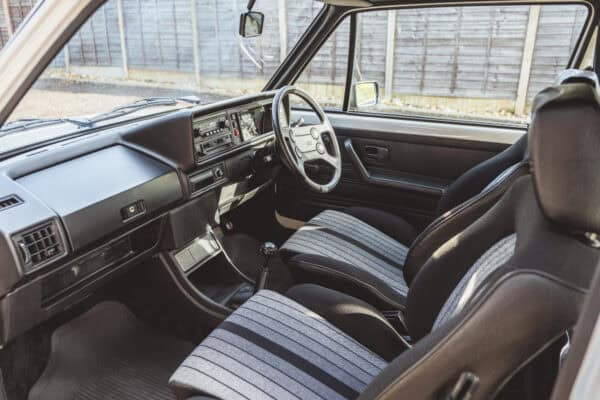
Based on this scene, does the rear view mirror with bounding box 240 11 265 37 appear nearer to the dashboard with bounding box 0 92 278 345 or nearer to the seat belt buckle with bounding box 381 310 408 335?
the dashboard with bounding box 0 92 278 345

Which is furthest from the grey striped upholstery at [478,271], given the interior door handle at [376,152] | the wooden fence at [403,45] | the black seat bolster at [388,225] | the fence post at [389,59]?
the fence post at [389,59]

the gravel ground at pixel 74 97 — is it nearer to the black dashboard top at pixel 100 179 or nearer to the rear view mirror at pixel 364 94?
the black dashboard top at pixel 100 179

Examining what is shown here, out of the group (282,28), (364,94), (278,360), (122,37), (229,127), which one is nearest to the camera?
(278,360)

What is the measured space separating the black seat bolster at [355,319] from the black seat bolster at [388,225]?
72 cm

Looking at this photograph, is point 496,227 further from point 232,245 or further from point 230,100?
point 232,245

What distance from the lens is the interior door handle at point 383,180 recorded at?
2590mm

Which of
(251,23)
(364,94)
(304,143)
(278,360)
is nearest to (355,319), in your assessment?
(278,360)

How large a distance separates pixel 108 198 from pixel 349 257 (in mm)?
881

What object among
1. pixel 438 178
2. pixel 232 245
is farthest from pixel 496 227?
pixel 232 245

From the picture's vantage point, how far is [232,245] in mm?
2844

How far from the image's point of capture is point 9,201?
4.56ft

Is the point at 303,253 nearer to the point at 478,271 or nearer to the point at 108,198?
the point at 108,198

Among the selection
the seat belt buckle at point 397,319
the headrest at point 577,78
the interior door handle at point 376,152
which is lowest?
the seat belt buckle at point 397,319

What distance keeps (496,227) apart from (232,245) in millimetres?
1780
